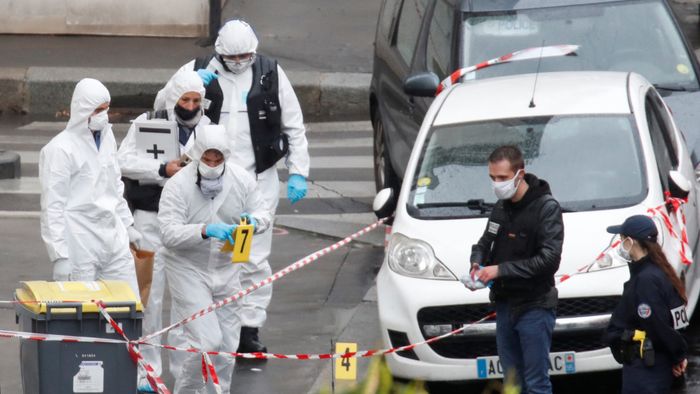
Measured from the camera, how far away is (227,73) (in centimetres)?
929

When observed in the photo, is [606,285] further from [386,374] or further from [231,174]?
[386,374]

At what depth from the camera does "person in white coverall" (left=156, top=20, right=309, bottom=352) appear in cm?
907

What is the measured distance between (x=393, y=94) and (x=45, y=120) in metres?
6.49

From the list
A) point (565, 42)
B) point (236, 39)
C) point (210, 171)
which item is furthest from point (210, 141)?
point (565, 42)

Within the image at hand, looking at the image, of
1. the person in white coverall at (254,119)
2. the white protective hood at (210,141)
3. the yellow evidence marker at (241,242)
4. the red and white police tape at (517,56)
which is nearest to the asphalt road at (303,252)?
the person in white coverall at (254,119)

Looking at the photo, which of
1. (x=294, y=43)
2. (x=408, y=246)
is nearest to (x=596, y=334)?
(x=408, y=246)

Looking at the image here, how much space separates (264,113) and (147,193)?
945 millimetres

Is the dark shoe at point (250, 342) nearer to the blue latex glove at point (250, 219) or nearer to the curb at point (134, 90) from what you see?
the blue latex glove at point (250, 219)

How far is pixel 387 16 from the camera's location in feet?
42.3

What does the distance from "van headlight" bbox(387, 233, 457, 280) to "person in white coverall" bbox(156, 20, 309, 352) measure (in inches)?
42.3

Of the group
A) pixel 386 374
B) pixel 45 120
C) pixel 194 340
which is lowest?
pixel 45 120

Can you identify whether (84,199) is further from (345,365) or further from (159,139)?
(345,365)

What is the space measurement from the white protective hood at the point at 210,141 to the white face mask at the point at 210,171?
0.18 ft

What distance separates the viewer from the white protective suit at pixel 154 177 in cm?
855
